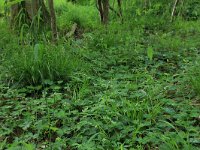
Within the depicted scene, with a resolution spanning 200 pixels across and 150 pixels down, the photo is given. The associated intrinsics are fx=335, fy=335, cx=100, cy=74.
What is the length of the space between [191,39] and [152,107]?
2645 millimetres

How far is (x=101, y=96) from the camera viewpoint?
112 inches

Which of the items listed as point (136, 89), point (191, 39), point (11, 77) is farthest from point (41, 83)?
point (191, 39)

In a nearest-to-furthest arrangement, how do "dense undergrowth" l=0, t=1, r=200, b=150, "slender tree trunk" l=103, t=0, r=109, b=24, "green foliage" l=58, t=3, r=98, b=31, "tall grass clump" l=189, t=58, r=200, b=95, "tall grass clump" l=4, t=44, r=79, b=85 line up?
"dense undergrowth" l=0, t=1, r=200, b=150, "tall grass clump" l=189, t=58, r=200, b=95, "tall grass clump" l=4, t=44, r=79, b=85, "slender tree trunk" l=103, t=0, r=109, b=24, "green foliage" l=58, t=3, r=98, b=31

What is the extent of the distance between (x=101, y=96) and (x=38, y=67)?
0.80 metres

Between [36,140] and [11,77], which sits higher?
[11,77]

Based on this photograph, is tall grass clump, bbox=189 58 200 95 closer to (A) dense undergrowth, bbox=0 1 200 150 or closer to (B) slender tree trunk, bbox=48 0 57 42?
(A) dense undergrowth, bbox=0 1 200 150

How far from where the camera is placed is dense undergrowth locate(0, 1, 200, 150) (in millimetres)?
2336

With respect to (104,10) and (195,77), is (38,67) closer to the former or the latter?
(195,77)

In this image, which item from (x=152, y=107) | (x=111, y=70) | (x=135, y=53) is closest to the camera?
(x=152, y=107)

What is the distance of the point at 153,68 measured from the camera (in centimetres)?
374

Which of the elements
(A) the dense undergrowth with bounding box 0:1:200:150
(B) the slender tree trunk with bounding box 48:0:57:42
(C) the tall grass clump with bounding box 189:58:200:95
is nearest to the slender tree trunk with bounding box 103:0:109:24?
(A) the dense undergrowth with bounding box 0:1:200:150

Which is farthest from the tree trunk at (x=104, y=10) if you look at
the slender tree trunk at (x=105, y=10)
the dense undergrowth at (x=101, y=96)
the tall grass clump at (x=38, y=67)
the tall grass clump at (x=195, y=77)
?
the tall grass clump at (x=195, y=77)

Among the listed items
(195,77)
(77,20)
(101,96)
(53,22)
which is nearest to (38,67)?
(101,96)

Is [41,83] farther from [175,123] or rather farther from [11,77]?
[175,123]
